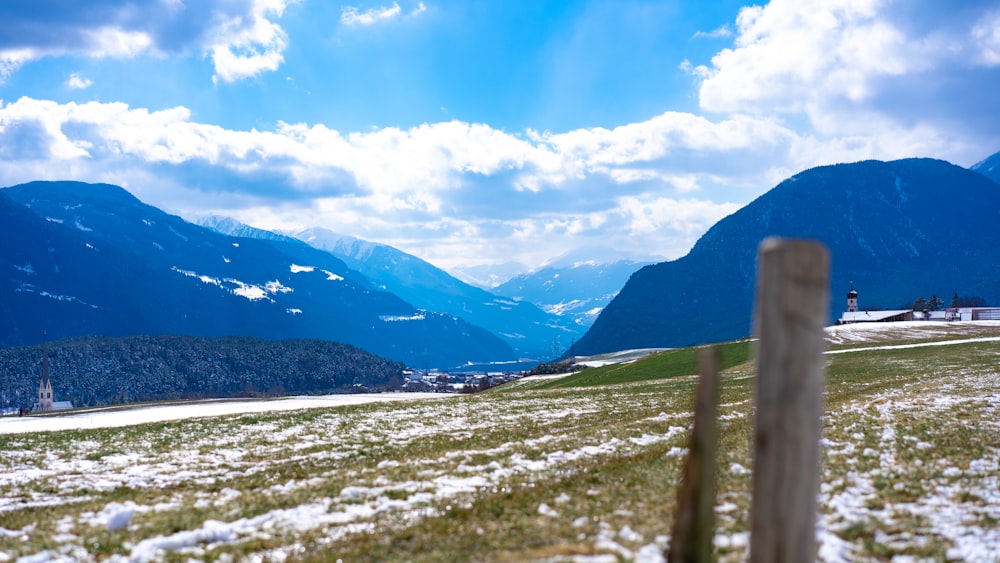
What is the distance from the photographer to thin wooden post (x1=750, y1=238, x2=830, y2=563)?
4.96 m

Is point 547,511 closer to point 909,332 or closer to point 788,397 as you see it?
point 788,397

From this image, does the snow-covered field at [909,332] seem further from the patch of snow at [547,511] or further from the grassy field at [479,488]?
the patch of snow at [547,511]

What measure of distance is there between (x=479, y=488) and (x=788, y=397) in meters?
9.91

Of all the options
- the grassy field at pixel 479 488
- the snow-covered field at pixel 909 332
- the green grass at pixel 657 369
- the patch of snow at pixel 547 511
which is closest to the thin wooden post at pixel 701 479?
the grassy field at pixel 479 488

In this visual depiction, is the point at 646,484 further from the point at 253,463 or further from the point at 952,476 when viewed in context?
the point at 253,463

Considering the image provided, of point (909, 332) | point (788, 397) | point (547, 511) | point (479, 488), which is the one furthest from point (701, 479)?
point (909, 332)

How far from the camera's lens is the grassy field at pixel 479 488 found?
9711mm

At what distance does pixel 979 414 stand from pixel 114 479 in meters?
26.2

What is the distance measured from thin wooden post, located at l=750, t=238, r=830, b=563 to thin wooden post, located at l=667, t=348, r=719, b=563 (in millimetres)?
356

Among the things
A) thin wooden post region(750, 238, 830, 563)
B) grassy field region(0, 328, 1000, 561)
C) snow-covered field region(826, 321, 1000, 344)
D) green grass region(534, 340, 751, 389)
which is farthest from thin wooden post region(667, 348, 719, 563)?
snow-covered field region(826, 321, 1000, 344)

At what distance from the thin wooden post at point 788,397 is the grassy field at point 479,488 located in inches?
144

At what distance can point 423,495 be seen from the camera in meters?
13.4

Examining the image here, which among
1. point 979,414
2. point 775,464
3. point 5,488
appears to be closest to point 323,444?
point 5,488

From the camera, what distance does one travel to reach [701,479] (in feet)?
17.4
